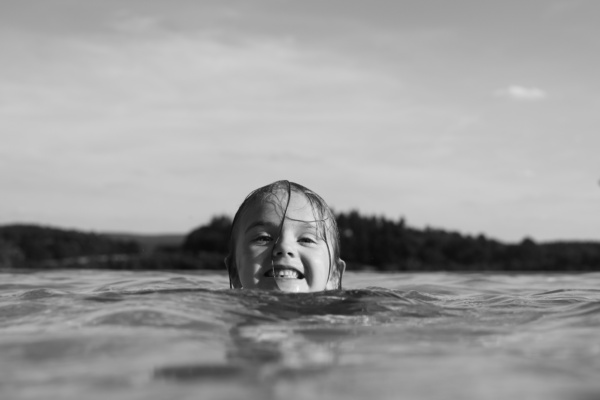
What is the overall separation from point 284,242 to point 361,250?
31632 millimetres

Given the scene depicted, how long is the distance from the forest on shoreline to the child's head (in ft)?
73.6

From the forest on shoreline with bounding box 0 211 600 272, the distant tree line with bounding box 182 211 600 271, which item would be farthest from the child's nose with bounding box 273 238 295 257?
the distant tree line with bounding box 182 211 600 271

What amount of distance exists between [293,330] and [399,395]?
143 cm

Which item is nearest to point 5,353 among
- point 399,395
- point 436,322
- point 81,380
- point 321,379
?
point 81,380

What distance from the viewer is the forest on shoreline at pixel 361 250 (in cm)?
3049

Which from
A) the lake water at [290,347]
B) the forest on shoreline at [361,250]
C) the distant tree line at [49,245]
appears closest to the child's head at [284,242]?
the lake water at [290,347]

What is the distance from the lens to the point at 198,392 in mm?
2773

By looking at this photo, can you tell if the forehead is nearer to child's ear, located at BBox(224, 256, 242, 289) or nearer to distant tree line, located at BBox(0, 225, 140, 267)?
child's ear, located at BBox(224, 256, 242, 289)

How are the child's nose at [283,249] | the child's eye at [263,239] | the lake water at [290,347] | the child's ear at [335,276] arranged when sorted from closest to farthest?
the lake water at [290,347]
the child's nose at [283,249]
the child's eye at [263,239]
the child's ear at [335,276]

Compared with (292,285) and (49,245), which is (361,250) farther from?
(292,285)

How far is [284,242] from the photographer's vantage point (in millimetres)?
5594

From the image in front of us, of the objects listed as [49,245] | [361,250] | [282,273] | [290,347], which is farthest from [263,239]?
[49,245]

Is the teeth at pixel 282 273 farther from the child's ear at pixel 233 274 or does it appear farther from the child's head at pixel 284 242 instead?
the child's ear at pixel 233 274

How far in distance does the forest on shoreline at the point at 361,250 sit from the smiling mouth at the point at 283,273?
22.7 m
